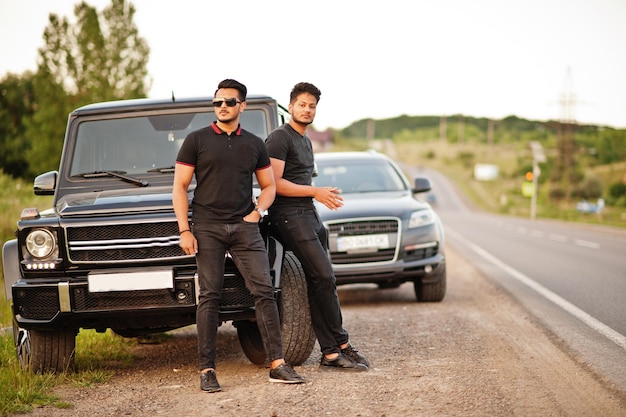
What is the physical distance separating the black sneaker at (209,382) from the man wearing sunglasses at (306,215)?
998mm

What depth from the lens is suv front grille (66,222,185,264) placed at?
6004 millimetres

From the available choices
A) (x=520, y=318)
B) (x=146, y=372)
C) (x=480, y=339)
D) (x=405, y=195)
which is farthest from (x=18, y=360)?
(x=405, y=195)

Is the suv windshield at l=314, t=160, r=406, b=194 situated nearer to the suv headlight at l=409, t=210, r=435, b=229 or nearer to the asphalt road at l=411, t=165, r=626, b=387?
the suv headlight at l=409, t=210, r=435, b=229

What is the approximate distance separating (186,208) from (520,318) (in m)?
4.53

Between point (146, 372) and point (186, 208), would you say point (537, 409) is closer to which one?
point (186, 208)

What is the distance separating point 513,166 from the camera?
464 feet

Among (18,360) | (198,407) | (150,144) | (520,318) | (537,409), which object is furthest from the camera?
(520,318)

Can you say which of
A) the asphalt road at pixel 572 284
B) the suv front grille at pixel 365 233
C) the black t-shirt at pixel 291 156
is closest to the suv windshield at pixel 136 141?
the black t-shirt at pixel 291 156

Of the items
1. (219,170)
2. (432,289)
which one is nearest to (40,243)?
(219,170)

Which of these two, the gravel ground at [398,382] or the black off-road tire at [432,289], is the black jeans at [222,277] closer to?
the gravel ground at [398,382]

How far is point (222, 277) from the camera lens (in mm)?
5848

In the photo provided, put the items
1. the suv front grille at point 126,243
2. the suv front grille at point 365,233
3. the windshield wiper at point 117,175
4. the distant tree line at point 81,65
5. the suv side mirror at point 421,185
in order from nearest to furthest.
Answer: the suv front grille at point 126,243, the windshield wiper at point 117,175, the suv front grille at point 365,233, the suv side mirror at point 421,185, the distant tree line at point 81,65

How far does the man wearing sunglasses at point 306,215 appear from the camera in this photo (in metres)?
6.29

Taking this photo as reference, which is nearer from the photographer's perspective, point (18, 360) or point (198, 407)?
point (198, 407)
